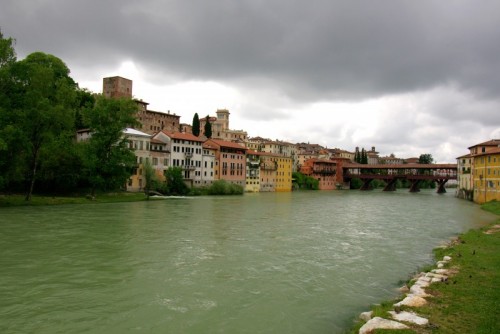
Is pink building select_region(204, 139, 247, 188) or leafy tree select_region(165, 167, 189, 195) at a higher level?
pink building select_region(204, 139, 247, 188)

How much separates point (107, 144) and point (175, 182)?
17360 mm

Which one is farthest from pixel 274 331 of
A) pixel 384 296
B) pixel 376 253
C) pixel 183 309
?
pixel 376 253

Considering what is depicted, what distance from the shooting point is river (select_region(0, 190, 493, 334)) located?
908 centimetres

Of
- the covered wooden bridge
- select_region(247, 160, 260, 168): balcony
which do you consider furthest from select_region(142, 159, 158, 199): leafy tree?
the covered wooden bridge

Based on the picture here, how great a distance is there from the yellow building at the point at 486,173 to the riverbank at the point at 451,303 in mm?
46407

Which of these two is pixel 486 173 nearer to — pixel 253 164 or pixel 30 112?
pixel 253 164

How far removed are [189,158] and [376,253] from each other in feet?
178

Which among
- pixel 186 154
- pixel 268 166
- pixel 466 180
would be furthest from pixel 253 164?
pixel 466 180

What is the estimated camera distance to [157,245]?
719 inches

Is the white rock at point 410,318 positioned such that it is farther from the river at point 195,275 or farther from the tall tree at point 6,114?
the tall tree at point 6,114

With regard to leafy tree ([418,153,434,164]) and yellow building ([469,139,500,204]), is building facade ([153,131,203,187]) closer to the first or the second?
yellow building ([469,139,500,204])

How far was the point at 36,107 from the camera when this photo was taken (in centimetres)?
3531

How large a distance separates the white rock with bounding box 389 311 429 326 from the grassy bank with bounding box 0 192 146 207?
35463mm

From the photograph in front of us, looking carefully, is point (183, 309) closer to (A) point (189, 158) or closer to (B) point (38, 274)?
(B) point (38, 274)
